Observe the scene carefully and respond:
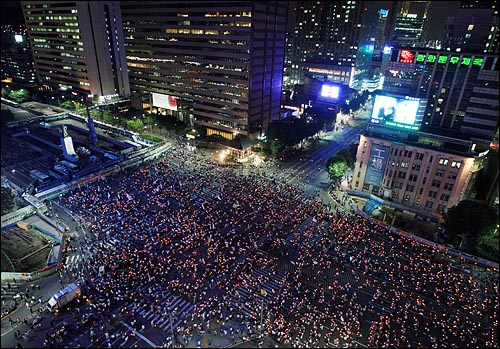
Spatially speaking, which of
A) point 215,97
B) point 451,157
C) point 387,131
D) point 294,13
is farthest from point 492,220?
point 294,13

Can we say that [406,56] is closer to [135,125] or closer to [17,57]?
[135,125]

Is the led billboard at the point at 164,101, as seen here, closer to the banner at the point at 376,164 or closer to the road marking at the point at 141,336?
the banner at the point at 376,164

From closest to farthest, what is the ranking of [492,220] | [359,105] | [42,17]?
[492,220] < [42,17] < [359,105]

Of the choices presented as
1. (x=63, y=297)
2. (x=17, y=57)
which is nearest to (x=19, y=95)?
(x=17, y=57)

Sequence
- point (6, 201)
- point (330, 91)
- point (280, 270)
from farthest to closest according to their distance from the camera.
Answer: point (330, 91) → point (6, 201) → point (280, 270)

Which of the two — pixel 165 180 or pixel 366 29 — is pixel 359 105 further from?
pixel 165 180

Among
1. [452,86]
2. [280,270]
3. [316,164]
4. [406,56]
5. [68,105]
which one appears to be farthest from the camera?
[68,105]
